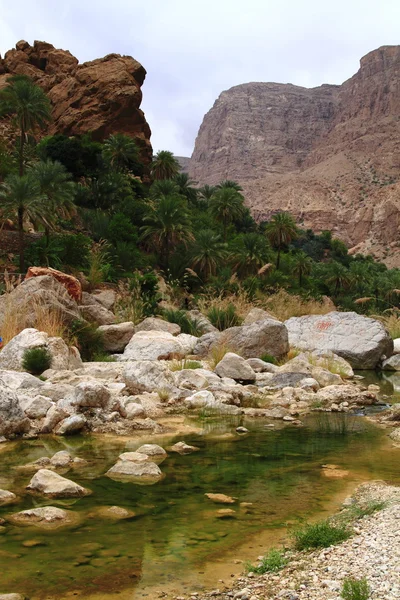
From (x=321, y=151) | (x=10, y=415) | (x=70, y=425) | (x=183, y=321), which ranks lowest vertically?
(x=70, y=425)

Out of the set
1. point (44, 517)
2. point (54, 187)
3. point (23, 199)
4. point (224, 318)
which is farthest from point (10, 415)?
point (54, 187)

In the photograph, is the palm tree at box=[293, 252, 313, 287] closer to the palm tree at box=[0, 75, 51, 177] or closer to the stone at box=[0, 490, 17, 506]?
the palm tree at box=[0, 75, 51, 177]

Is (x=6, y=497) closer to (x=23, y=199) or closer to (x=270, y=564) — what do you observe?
(x=270, y=564)

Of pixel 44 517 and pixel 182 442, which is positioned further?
pixel 182 442

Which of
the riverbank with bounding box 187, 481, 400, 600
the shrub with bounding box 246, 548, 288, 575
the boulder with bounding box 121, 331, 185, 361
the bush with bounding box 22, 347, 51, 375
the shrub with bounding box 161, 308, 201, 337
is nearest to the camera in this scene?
the riverbank with bounding box 187, 481, 400, 600

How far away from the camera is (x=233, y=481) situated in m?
5.24

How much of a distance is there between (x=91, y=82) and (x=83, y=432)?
50639 mm

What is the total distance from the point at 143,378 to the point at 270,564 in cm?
644

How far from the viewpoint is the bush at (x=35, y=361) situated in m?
9.84

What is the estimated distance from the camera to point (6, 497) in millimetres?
4520

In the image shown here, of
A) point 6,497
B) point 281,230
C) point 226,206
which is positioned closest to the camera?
point 6,497

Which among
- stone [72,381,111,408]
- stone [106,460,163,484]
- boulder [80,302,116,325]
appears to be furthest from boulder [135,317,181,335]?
stone [106,460,163,484]

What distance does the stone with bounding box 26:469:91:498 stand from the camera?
4656mm

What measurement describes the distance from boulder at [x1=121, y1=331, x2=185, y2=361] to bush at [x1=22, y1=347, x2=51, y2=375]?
131 inches
